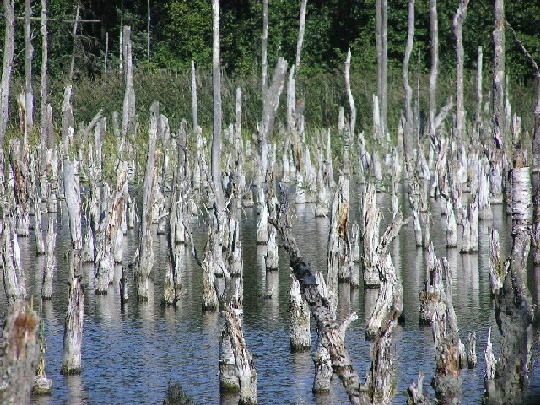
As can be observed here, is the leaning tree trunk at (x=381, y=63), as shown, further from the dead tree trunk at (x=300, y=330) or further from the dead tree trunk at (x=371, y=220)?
the dead tree trunk at (x=300, y=330)

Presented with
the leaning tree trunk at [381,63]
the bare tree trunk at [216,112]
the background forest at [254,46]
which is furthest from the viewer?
the background forest at [254,46]

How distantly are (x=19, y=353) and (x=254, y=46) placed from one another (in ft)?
129

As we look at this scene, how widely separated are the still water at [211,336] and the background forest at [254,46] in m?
18.3

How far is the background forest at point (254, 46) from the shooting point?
1588 inches

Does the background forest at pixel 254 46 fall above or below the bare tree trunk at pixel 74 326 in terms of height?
above

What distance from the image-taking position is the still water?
13.1 m

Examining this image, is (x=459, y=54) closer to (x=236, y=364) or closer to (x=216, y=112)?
(x=216, y=112)

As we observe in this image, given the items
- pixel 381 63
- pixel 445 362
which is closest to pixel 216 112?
pixel 445 362

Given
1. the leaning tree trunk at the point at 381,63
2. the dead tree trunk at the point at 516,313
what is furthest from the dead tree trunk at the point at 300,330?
the leaning tree trunk at the point at 381,63

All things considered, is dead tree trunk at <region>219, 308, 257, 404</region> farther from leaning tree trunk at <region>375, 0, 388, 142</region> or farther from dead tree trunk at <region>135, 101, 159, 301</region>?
leaning tree trunk at <region>375, 0, 388, 142</region>

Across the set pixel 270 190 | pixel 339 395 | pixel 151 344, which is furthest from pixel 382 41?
pixel 339 395

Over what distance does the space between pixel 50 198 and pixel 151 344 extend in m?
12.7

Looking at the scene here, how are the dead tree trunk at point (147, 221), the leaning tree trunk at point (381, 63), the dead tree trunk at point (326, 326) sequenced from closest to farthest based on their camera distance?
1. the dead tree trunk at point (326, 326)
2. the dead tree trunk at point (147, 221)
3. the leaning tree trunk at point (381, 63)

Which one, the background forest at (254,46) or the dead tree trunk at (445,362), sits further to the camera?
the background forest at (254,46)
